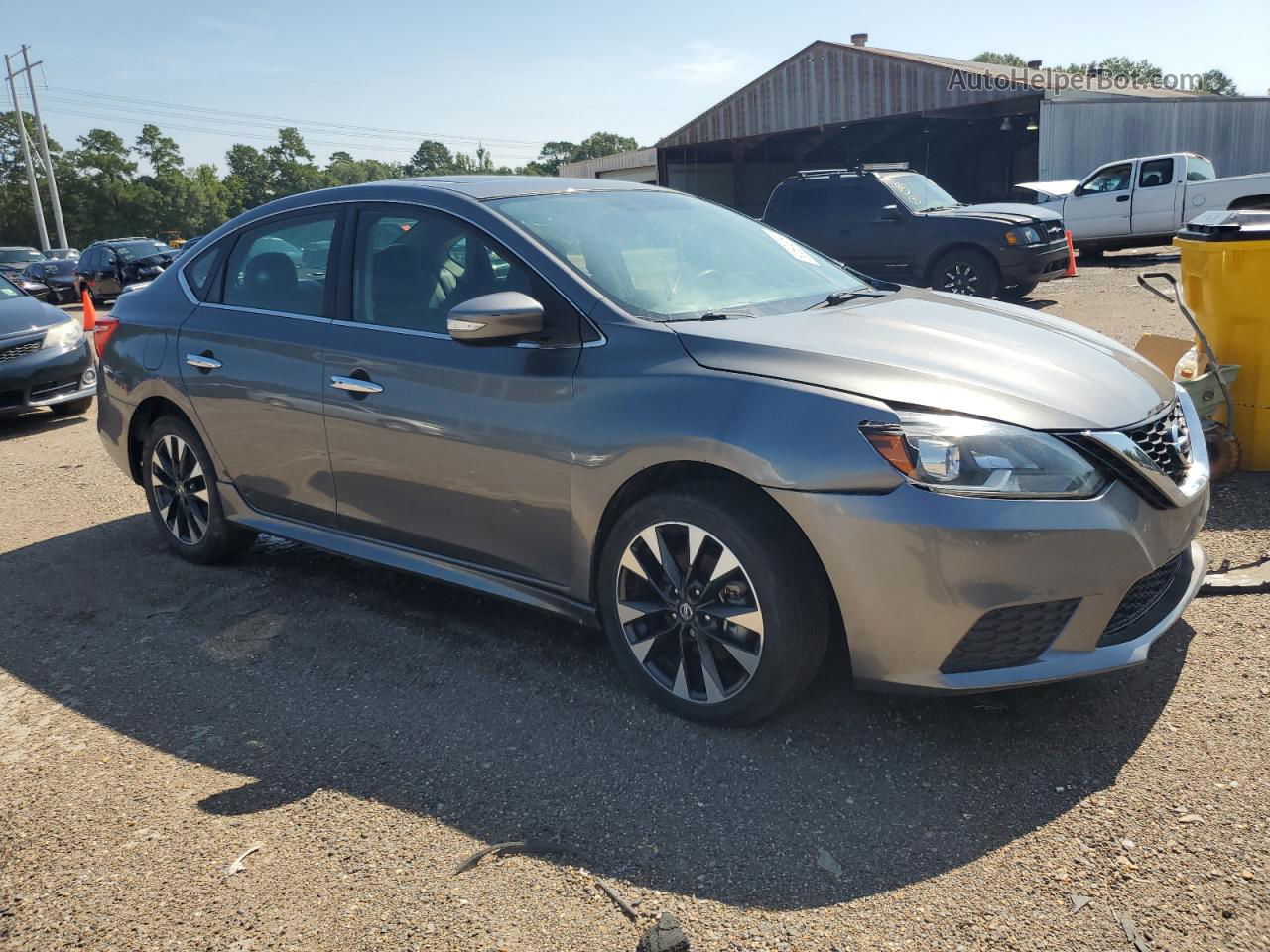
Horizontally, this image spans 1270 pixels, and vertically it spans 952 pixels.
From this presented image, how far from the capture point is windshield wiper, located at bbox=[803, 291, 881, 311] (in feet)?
12.4

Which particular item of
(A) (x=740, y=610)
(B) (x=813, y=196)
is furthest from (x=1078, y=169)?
(A) (x=740, y=610)

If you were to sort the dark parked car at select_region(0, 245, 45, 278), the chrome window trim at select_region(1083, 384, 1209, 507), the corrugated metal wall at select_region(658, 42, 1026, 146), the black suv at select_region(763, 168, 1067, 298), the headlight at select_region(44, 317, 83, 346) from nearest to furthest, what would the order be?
the chrome window trim at select_region(1083, 384, 1209, 507), the headlight at select_region(44, 317, 83, 346), the black suv at select_region(763, 168, 1067, 298), the corrugated metal wall at select_region(658, 42, 1026, 146), the dark parked car at select_region(0, 245, 45, 278)

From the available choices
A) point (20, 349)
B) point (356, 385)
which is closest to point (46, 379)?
point (20, 349)

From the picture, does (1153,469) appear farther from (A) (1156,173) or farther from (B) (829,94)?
(B) (829,94)

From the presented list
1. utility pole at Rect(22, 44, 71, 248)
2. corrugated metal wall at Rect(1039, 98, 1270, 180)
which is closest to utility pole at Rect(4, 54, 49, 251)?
utility pole at Rect(22, 44, 71, 248)

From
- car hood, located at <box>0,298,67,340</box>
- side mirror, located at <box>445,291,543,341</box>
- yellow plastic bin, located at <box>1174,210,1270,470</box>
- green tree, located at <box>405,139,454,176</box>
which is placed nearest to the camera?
side mirror, located at <box>445,291,543,341</box>

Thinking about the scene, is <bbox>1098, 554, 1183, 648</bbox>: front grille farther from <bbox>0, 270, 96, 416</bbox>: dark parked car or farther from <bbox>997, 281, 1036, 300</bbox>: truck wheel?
<bbox>997, 281, 1036, 300</bbox>: truck wheel

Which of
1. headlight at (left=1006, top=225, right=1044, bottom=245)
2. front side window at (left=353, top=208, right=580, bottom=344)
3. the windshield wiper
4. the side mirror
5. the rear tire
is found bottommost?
the rear tire

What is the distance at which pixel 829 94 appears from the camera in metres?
30.1

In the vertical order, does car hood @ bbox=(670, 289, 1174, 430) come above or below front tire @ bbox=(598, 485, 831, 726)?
above

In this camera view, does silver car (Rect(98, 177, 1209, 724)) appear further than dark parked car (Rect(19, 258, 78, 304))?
No

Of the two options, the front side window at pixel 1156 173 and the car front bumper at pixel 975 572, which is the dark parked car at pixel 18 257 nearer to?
the front side window at pixel 1156 173

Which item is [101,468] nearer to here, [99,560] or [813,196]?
[99,560]

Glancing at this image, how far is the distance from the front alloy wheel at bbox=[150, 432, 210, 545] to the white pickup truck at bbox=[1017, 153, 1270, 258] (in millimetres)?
18312
